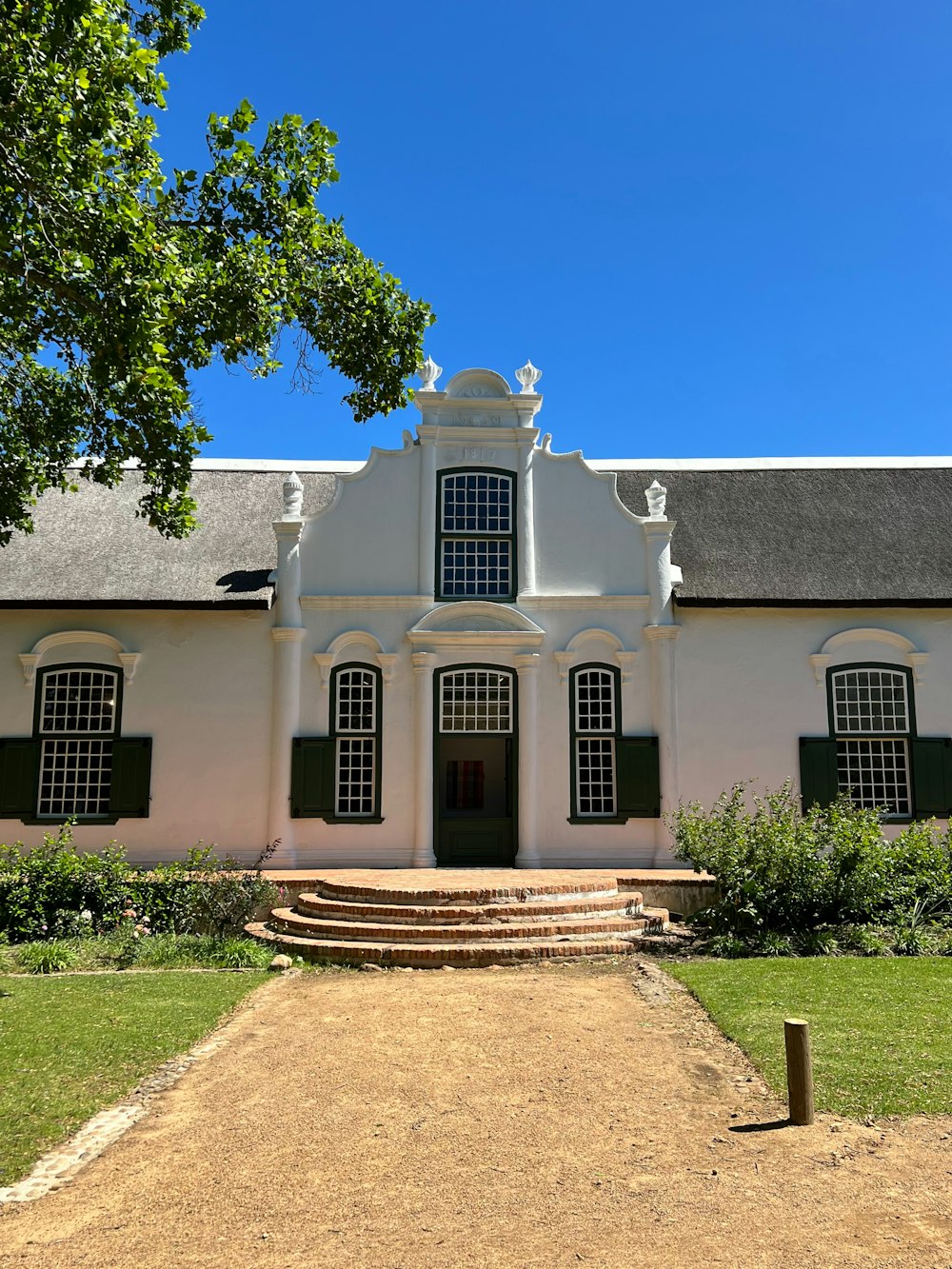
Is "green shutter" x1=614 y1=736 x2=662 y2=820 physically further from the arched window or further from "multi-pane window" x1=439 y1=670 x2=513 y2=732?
the arched window

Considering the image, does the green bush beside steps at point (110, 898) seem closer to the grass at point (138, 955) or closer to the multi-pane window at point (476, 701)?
the grass at point (138, 955)

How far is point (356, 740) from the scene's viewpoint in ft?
52.6

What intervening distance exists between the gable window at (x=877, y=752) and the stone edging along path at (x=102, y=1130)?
35.3 feet

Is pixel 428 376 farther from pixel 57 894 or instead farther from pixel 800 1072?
pixel 800 1072

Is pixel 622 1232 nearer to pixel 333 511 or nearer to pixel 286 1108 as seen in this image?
pixel 286 1108

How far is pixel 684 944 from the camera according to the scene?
39.1 feet

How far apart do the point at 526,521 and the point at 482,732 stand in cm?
357

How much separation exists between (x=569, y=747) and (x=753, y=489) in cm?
619

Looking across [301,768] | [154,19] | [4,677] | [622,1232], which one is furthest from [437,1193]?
[4,677]

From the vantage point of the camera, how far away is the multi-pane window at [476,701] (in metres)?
16.1

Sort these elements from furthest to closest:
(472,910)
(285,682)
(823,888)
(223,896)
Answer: (285,682)
(223,896)
(472,910)
(823,888)

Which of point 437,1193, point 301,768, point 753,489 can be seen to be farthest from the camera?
point 753,489

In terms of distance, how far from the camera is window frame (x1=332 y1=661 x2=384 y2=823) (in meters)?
15.8

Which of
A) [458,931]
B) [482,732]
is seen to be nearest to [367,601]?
[482,732]
